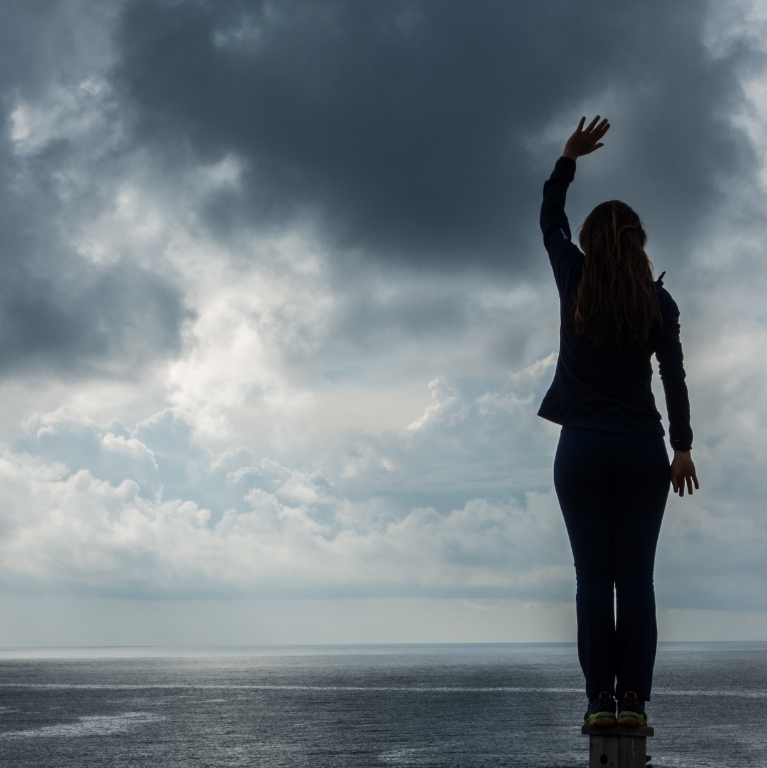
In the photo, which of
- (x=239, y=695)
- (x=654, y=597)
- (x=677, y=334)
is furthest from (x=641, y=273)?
(x=239, y=695)

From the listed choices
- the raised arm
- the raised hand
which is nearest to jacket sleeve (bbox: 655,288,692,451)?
the raised arm

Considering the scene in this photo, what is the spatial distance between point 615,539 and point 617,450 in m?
0.48

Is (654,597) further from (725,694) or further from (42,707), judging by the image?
(725,694)

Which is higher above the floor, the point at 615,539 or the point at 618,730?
the point at 615,539

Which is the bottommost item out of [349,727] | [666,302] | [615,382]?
[349,727]

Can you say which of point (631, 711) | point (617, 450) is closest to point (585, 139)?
point (617, 450)

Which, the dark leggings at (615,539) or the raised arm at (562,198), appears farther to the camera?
the raised arm at (562,198)

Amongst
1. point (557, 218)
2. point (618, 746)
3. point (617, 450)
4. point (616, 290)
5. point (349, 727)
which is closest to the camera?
point (618, 746)

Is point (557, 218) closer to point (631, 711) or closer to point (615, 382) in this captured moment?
point (615, 382)

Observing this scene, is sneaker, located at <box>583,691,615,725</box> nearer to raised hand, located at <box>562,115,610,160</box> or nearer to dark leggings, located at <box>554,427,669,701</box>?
dark leggings, located at <box>554,427,669,701</box>

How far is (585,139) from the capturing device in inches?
184

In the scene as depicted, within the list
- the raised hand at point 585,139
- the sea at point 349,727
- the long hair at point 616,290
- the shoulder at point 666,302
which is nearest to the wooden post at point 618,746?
the long hair at point 616,290

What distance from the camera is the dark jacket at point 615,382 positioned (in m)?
3.87

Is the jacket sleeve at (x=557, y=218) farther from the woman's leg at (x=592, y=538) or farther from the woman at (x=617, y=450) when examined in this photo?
the woman's leg at (x=592, y=538)
